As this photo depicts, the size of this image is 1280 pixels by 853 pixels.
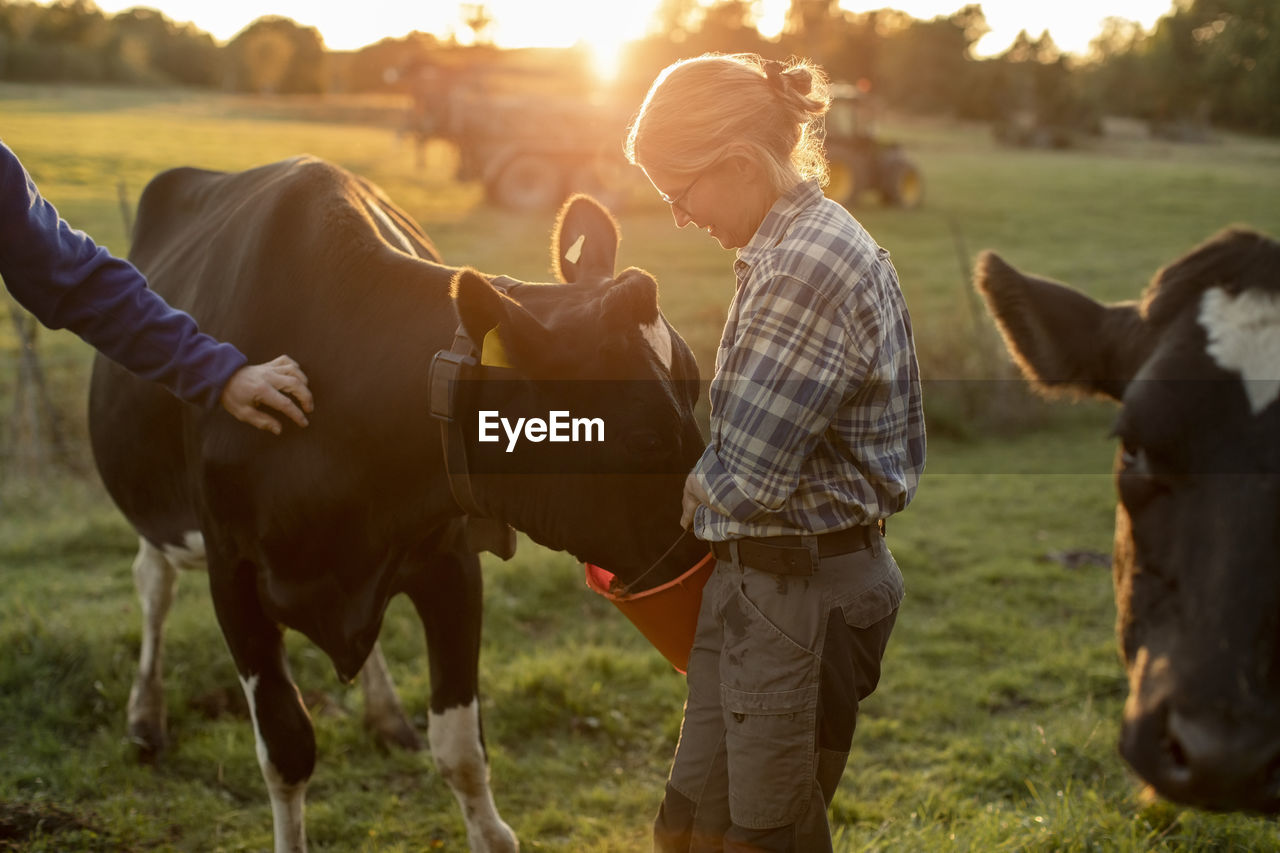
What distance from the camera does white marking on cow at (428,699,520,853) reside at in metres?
3.48

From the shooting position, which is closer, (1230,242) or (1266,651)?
(1266,651)

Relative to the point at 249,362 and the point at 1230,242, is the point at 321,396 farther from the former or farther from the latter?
the point at 1230,242

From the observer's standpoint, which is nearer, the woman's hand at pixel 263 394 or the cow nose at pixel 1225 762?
the cow nose at pixel 1225 762

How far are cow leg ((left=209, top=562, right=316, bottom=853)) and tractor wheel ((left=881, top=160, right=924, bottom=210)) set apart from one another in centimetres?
2608

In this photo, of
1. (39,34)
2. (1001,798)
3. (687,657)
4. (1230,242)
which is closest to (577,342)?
(687,657)

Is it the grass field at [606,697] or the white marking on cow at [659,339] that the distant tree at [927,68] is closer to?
the grass field at [606,697]

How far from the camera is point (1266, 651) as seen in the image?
1682 millimetres

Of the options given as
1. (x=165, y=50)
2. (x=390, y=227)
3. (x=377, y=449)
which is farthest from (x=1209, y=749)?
(x=165, y=50)

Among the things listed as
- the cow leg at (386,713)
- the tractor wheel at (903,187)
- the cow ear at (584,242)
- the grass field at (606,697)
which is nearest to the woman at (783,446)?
the cow ear at (584,242)

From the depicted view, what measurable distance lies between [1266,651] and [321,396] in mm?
2312

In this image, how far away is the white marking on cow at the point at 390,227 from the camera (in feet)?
12.4

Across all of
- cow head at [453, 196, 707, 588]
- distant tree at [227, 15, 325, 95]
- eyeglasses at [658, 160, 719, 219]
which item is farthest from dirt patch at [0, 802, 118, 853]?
distant tree at [227, 15, 325, 95]

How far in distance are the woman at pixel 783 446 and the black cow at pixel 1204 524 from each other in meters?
0.49

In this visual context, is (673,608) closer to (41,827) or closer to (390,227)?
(390,227)
